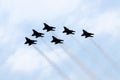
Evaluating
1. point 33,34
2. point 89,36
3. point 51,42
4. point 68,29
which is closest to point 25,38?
point 33,34

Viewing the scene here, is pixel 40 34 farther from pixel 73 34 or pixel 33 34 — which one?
pixel 73 34

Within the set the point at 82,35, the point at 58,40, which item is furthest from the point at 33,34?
the point at 82,35

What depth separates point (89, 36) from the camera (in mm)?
113625

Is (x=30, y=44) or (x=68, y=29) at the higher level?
(x=68, y=29)

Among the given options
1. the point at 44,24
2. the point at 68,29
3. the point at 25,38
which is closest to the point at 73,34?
the point at 68,29

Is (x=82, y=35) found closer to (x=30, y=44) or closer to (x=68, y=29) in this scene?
(x=68, y=29)

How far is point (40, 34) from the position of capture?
111 metres

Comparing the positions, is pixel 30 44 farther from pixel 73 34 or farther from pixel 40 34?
pixel 73 34

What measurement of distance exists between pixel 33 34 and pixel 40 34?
3.32 metres

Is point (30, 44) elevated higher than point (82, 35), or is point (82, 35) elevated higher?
point (82, 35)

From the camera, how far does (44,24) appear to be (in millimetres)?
114375

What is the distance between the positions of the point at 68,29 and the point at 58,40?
636 centimetres

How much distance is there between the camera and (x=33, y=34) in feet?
370

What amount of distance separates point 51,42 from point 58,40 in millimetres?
2973
